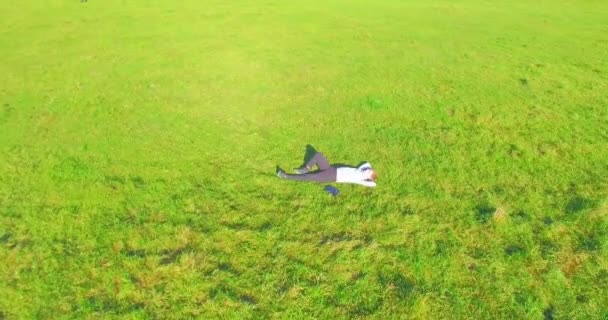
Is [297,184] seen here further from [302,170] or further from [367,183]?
[367,183]

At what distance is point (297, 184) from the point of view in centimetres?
722

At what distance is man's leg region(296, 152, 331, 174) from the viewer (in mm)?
7469

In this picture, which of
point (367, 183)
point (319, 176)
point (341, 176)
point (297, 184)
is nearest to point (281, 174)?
point (297, 184)

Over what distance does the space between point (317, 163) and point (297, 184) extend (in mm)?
554

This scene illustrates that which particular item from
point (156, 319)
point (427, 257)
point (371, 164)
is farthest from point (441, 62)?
point (156, 319)

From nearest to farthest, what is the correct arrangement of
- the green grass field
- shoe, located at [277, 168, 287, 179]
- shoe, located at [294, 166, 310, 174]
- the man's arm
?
the green grass field
the man's arm
shoe, located at [277, 168, 287, 179]
shoe, located at [294, 166, 310, 174]

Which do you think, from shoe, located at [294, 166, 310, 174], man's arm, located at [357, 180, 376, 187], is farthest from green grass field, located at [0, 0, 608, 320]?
shoe, located at [294, 166, 310, 174]

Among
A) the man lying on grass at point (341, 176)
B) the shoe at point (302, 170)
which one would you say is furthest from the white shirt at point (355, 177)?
the shoe at point (302, 170)

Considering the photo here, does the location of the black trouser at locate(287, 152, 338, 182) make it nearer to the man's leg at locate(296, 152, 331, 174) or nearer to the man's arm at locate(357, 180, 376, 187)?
the man's leg at locate(296, 152, 331, 174)

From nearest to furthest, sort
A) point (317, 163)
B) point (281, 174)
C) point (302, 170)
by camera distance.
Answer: point (281, 174), point (302, 170), point (317, 163)

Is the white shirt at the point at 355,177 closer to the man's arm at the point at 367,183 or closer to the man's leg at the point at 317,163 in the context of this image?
the man's arm at the point at 367,183

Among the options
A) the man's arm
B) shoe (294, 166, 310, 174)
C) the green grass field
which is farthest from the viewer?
shoe (294, 166, 310, 174)

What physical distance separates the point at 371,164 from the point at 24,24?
14661mm

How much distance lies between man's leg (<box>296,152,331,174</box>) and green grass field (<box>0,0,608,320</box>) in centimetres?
35
